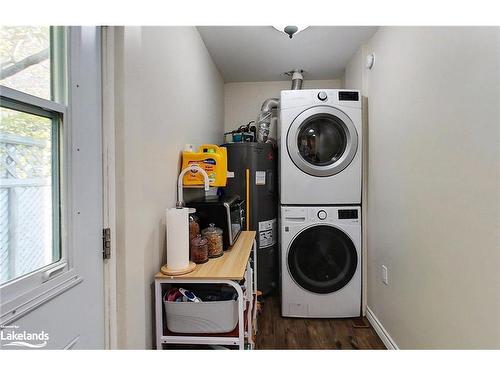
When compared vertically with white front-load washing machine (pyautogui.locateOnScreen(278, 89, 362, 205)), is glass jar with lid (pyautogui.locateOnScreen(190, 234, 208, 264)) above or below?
below

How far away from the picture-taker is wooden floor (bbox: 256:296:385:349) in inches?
74.0

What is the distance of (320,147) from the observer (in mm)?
2264

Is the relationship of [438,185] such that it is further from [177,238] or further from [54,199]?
[54,199]

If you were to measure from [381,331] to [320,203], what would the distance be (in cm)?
107

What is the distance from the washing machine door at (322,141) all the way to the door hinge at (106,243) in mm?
1626

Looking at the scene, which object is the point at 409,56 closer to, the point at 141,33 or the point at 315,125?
the point at 315,125

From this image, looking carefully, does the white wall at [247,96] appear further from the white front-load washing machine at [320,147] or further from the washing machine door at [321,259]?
the washing machine door at [321,259]

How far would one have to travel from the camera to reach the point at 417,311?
1456 mm

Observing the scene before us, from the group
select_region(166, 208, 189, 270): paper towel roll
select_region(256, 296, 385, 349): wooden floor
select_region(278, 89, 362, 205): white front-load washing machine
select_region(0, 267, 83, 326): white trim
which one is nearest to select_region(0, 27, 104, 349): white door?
select_region(0, 267, 83, 326): white trim

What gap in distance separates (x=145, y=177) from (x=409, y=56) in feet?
5.51

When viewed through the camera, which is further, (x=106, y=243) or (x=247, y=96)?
(x=247, y=96)

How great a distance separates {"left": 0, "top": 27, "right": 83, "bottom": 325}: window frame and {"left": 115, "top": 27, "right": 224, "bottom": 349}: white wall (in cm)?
18

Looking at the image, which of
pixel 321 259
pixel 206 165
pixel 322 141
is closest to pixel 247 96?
pixel 322 141

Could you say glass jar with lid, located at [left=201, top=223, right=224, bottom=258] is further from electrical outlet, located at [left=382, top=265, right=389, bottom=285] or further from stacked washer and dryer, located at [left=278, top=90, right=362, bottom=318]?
electrical outlet, located at [left=382, top=265, right=389, bottom=285]
